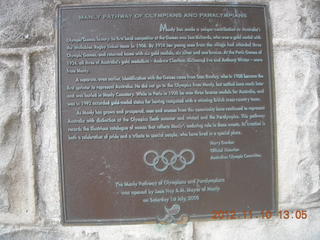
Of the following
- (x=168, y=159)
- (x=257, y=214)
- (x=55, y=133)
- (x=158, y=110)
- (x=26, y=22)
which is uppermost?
(x=26, y=22)

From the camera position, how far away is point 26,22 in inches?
64.7

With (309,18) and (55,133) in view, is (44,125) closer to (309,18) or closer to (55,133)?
(55,133)

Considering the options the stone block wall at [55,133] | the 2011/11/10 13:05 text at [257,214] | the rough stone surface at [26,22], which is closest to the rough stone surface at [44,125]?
the stone block wall at [55,133]

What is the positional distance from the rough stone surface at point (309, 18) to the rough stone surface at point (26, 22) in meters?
1.77

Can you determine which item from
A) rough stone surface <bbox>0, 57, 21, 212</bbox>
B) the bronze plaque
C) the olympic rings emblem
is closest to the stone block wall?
rough stone surface <bbox>0, 57, 21, 212</bbox>

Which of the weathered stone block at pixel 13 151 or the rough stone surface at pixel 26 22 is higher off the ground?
the rough stone surface at pixel 26 22

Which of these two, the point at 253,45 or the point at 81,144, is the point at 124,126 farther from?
the point at 253,45

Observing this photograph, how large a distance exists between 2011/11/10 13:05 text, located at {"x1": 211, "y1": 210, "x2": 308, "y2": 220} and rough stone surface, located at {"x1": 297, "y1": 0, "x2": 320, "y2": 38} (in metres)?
1.28

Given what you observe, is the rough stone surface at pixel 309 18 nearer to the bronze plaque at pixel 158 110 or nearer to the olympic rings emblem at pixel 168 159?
the bronze plaque at pixel 158 110

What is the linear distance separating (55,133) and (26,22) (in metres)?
0.79

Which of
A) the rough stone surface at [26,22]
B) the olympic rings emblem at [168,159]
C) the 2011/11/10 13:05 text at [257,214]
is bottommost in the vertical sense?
the 2011/11/10 13:05 text at [257,214]

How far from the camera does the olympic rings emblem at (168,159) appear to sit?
1.63 meters

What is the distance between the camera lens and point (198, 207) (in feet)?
5.45

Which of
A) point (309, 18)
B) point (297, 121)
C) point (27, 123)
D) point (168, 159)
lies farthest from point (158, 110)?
point (309, 18)
